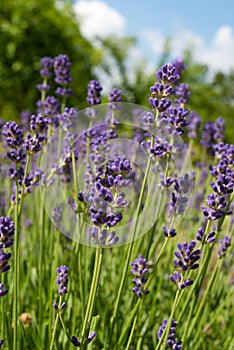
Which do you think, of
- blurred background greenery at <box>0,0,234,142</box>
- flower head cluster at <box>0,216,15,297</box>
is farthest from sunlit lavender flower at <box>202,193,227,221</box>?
blurred background greenery at <box>0,0,234,142</box>

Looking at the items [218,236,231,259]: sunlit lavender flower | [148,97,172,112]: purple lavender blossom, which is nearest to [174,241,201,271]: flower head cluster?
[148,97,172,112]: purple lavender blossom

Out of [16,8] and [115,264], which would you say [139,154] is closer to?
[115,264]

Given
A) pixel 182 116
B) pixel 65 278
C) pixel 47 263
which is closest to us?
pixel 65 278

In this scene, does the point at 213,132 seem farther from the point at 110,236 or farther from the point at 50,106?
the point at 110,236

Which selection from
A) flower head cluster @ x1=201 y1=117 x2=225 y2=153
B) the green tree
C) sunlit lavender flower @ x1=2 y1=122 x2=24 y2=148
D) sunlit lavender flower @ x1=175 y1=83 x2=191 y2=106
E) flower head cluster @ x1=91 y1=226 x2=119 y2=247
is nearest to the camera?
flower head cluster @ x1=91 y1=226 x2=119 y2=247

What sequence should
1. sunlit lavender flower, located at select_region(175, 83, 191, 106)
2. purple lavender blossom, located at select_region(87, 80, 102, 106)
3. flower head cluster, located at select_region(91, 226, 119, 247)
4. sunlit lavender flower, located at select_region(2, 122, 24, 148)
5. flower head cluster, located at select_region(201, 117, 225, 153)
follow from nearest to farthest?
flower head cluster, located at select_region(91, 226, 119, 247) → sunlit lavender flower, located at select_region(2, 122, 24, 148) → purple lavender blossom, located at select_region(87, 80, 102, 106) → sunlit lavender flower, located at select_region(175, 83, 191, 106) → flower head cluster, located at select_region(201, 117, 225, 153)

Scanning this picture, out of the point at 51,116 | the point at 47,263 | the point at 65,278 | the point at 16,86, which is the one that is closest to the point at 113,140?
the point at 51,116

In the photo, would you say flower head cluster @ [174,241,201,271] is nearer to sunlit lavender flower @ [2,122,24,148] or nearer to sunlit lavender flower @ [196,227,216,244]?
sunlit lavender flower @ [196,227,216,244]

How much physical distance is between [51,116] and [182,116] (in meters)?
1.11

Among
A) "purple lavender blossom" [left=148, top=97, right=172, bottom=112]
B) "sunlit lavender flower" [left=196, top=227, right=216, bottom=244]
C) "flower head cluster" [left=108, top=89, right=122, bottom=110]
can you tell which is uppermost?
"flower head cluster" [left=108, top=89, right=122, bottom=110]

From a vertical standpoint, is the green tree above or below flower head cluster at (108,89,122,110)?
above

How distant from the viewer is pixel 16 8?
1466 centimetres

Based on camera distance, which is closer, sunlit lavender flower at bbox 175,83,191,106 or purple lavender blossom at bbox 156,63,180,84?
purple lavender blossom at bbox 156,63,180,84

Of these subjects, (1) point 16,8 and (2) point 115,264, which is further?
(1) point 16,8
